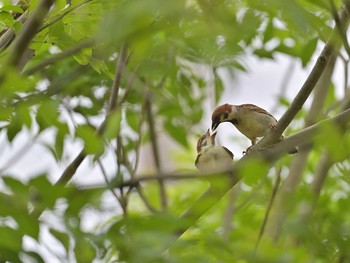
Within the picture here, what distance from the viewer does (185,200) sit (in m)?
3.14

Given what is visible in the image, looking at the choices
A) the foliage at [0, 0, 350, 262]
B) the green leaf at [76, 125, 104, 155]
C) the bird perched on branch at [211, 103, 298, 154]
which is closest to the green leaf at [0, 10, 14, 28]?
the foliage at [0, 0, 350, 262]

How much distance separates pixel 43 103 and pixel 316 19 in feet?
1.75

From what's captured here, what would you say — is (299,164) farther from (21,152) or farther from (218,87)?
(21,152)

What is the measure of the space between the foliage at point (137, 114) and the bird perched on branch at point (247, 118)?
0.21 m

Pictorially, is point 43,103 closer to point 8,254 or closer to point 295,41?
point 8,254

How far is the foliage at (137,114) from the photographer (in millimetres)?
1300

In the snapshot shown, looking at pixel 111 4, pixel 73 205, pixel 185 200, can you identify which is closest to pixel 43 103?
pixel 73 205

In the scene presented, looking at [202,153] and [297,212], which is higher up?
[202,153]

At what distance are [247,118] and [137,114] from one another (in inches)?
23.1

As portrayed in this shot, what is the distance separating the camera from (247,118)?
7.69 feet

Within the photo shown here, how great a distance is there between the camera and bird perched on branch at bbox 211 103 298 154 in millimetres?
2283

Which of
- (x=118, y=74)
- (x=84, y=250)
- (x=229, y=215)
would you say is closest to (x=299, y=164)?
(x=229, y=215)

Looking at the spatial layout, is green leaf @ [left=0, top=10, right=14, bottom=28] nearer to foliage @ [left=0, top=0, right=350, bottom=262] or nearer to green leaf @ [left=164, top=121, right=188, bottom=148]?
foliage @ [left=0, top=0, right=350, bottom=262]

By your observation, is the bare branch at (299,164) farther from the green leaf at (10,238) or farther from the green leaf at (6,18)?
the green leaf at (10,238)
